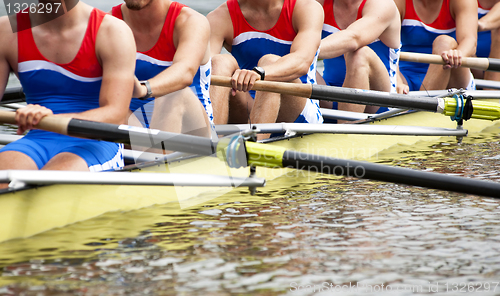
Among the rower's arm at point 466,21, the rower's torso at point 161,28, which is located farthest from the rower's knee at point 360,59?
the rower's torso at point 161,28

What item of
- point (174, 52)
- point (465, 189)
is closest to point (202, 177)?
point (465, 189)

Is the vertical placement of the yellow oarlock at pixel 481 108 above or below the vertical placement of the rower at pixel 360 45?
below

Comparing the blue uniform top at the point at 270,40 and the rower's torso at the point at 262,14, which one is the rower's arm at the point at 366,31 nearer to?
the blue uniform top at the point at 270,40

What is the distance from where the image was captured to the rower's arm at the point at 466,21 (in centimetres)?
473

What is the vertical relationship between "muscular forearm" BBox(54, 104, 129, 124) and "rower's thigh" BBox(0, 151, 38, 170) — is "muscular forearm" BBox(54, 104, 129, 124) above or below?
above

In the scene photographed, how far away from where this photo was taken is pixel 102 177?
6.72ft

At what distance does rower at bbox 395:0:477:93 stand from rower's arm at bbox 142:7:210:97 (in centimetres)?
197

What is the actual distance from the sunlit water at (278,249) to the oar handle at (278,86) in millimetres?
558

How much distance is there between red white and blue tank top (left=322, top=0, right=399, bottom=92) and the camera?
420 centimetres

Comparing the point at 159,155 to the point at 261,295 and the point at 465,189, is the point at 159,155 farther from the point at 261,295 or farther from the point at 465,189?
the point at 465,189

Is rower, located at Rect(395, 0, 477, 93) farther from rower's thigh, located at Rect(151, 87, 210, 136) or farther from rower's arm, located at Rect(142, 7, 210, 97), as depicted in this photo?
rower's thigh, located at Rect(151, 87, 210, 136)

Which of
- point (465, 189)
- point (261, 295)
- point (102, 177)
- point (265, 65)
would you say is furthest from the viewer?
point (265, 65)

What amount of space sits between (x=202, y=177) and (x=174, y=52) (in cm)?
110

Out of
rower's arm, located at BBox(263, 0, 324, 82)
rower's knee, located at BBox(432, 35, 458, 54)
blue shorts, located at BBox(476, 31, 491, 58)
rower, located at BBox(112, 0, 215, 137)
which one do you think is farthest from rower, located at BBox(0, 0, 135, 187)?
blue shorts, located at BBox(476, 31, 491, 58)
